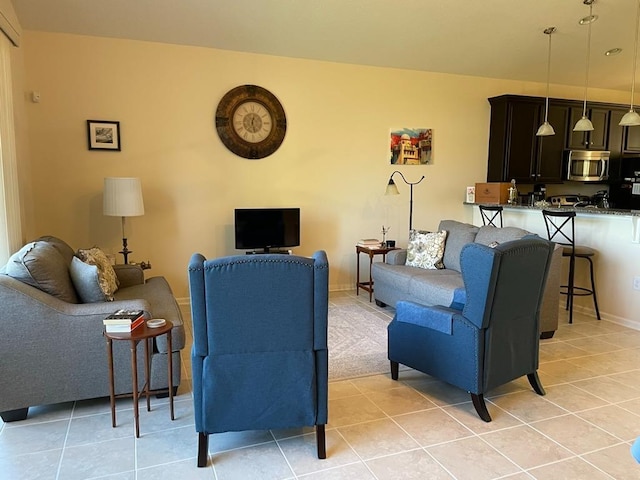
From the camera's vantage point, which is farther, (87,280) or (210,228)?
(210,228)

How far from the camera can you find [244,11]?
4.17 m

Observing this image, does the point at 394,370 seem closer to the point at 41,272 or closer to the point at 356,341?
the point at 356,341

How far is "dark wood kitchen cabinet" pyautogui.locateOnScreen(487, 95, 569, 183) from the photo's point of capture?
5.98 m

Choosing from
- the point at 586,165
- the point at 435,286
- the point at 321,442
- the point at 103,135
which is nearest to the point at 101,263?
the point at 103,135

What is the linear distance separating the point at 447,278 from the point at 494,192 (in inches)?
77.1

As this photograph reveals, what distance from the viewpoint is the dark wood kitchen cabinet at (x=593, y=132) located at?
20.8ft

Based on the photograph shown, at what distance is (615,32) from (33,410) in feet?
20.6

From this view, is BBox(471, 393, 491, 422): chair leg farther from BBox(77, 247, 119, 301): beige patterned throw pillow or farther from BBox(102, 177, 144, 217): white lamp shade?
BBox(102, 177, 144, 217): white lamp shade

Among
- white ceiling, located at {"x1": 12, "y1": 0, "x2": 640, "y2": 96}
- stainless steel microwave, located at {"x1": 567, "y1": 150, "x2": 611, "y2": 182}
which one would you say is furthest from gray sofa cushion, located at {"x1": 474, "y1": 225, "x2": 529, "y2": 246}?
stainless steel microwave, located at {"x1": 567, "y1": 150, "x2": 611, "y2": 182}

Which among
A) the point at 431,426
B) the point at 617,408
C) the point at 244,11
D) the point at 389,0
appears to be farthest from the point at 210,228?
the point at 617,408

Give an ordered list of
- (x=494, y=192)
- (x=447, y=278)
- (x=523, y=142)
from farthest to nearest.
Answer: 1. (x=523, y=142)
2. (x=494, y=192)
3. (x=447, y=278)

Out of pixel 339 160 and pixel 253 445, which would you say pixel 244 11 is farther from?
pixel 253 445

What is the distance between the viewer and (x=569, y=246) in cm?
448

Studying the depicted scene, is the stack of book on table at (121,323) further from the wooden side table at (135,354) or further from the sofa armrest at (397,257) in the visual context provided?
the sofa armrest at (397,257)
